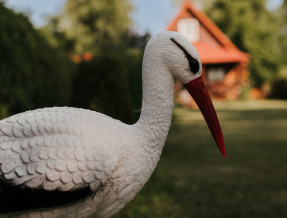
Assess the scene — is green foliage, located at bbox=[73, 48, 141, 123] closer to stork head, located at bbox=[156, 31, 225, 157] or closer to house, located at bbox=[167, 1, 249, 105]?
stork head, located at bbox=[156, 31, 225, 157]

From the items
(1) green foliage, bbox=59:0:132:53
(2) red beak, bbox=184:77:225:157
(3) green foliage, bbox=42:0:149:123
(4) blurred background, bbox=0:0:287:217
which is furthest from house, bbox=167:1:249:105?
(2) red beak, bbox=184:77:225:157

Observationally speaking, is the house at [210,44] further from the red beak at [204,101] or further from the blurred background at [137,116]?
the red beak at [204,101]

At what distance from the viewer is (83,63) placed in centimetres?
602

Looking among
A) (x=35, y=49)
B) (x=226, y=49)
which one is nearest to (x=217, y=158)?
(x=35, y=49)

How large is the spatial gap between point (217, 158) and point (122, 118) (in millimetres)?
2890

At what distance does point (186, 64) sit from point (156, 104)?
29 centimetres

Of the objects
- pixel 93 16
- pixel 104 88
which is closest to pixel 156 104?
pixel 104 88

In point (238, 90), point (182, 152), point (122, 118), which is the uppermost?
point (122, 118)

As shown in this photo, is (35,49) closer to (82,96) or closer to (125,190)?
(82,96)

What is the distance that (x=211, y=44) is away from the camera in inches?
1049

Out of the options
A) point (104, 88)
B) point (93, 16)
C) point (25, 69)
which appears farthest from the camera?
point (93, 16)

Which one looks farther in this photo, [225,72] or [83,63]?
[225,72]

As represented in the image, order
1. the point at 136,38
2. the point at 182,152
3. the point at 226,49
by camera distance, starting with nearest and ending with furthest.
→ the point at 136,38 → the point at 182,152 → the point at 226,49

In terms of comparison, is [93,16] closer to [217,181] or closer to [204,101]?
[217,181]
